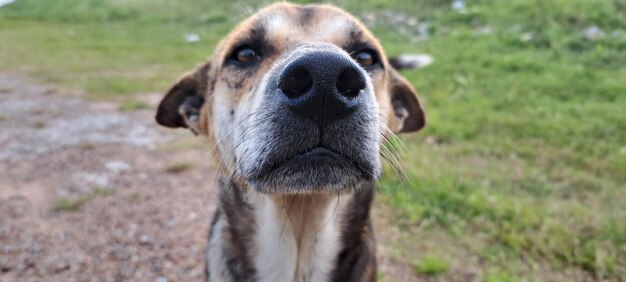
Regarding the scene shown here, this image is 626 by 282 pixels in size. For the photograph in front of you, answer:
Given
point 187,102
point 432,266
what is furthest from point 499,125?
point 187,102

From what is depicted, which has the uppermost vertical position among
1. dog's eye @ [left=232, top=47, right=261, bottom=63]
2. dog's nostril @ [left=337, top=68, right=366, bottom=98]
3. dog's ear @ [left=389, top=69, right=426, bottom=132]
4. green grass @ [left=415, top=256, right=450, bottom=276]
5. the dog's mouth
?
dog's nostril @ [left=337, top=68, right=366, bottom=98]

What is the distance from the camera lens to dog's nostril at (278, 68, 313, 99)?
166cm

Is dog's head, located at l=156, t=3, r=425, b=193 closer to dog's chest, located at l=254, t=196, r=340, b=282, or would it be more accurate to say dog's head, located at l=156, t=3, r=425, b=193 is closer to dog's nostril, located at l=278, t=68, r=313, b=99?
dog's nostril, located at l=278, t=68, r=313, b=99

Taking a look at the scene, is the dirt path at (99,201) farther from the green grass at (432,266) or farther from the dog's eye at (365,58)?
the dog's eye at (365,58)

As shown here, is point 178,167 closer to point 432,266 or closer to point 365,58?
point 432,266

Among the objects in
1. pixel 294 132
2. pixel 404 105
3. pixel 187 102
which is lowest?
pixel 404 105

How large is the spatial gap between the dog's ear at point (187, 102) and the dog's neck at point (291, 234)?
2.42 ft

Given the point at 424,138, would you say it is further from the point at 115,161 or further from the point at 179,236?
the point at 115,161

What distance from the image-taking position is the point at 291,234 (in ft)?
8.21

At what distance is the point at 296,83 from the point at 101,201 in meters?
3.46

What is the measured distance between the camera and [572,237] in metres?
3.65

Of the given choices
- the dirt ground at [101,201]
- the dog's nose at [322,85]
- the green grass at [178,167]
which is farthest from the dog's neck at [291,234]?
the green grass at [178,167]

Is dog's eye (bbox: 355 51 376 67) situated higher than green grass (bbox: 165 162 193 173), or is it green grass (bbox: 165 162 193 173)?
dog's eye (bbox: 355 51 376 67)

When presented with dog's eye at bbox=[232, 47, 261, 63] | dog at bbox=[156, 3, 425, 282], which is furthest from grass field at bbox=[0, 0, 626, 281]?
dog's eye at bbox=[232, 47, 261, 63]
